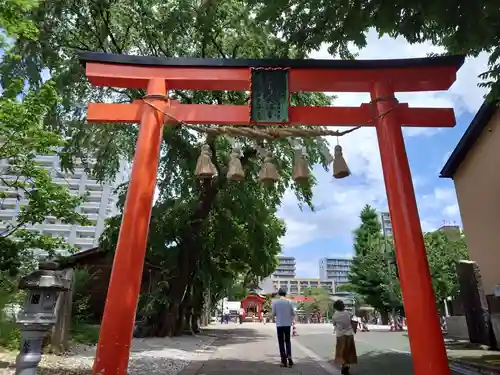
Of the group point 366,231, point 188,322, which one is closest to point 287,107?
point 188,322

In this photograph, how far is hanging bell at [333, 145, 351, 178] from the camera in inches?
229

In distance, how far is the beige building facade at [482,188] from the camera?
39.2 feet

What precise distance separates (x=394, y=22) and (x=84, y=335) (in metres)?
11.3

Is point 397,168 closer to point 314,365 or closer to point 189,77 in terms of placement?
point 189,77

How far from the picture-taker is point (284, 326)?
8336 millimetres

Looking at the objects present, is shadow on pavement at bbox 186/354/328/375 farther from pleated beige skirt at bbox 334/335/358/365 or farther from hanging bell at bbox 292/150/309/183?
hanging bell at bbox 292/150/309/183

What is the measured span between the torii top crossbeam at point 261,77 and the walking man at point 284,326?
445 centimetres

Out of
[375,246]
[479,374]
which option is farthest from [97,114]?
[375,246]

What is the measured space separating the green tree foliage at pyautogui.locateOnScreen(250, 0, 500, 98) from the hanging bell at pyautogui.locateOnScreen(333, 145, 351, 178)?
2.01 meters

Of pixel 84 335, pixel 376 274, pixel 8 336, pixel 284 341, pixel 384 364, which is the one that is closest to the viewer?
pixel 284 341

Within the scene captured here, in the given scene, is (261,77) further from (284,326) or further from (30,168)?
(30,168)

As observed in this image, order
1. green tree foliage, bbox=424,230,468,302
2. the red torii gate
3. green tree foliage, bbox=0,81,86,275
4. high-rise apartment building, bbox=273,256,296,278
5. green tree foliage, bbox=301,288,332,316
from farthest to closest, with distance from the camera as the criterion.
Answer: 1. high-rise apartment building, bbox=273,256,296,278
2. green tree foliage, bbox=301,288,332,316
3. green tree foliage, bbox=424,230,468,302
4. green tree foliage, bbox=0,81,86,275
5. the red torii gate

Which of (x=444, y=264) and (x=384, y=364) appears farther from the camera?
(x=444, y=264)

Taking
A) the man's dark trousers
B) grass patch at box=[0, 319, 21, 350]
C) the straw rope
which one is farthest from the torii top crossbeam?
grass patch at box=[0, 319, 21, 350]
